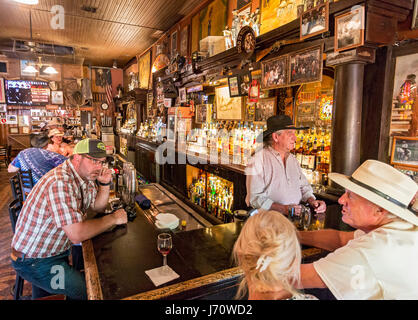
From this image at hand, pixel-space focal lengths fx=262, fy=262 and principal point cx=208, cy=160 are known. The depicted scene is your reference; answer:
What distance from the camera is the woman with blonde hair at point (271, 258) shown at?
99cm

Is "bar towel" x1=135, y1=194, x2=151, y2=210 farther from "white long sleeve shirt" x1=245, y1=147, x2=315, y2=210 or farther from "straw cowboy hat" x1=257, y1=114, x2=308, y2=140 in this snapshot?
"straw cowboy hat" x1=257, y1=114, x2=308, y2=140

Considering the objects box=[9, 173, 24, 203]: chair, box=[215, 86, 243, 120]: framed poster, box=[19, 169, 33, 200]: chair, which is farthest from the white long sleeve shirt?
box=[19, 169, 33, 200]: chair

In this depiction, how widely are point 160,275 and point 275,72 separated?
287cm

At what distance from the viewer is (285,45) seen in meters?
3.26

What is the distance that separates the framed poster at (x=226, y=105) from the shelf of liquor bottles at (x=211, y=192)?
128 centimetres

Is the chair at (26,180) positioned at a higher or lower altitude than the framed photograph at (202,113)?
lower

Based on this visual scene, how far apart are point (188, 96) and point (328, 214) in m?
4.77

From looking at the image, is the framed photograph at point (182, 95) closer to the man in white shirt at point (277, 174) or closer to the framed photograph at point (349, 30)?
the man in white shirt at point (277, 174)

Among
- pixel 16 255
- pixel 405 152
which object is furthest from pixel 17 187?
pixel 405 152

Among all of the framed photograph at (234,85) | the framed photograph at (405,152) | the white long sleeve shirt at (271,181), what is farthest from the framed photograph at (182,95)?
the framed photograph at (405,152)

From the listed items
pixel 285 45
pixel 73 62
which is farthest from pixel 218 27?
pixel 73 62

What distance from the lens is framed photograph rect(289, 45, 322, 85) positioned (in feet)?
9.13
